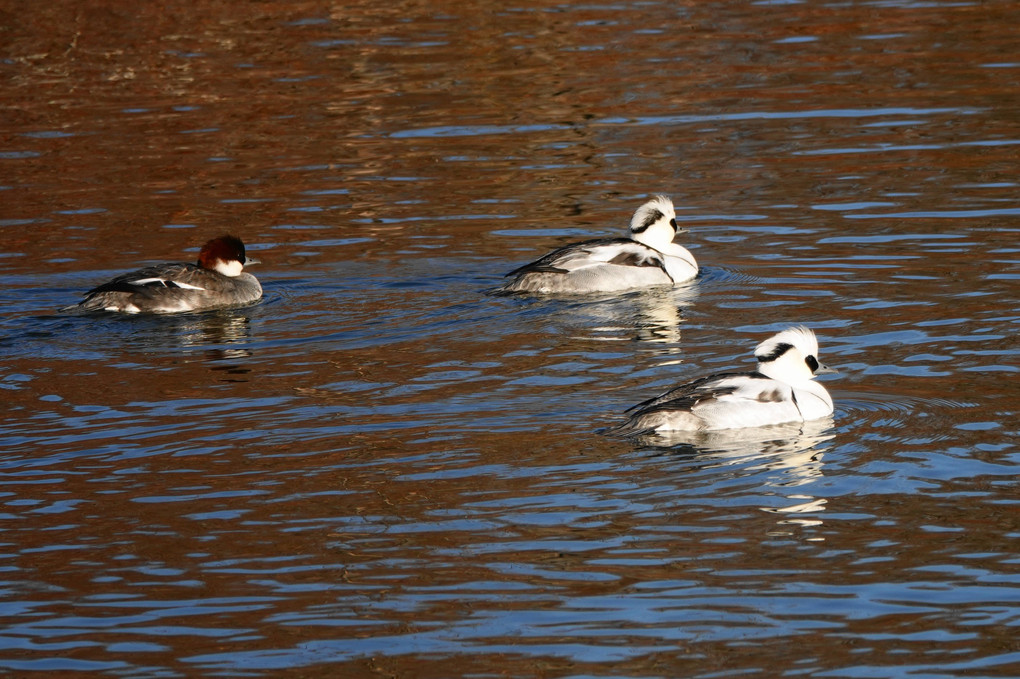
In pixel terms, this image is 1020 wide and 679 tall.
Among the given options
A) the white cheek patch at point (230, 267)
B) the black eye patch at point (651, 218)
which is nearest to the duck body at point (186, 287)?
the white cheek patch at point (230, 267)

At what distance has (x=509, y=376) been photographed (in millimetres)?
11727

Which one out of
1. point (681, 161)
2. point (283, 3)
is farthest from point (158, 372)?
point (283, 3)

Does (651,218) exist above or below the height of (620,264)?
above

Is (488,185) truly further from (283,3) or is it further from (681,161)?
(283,3)

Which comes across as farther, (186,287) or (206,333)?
(186,287)

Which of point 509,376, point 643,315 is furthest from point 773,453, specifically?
point 643,315

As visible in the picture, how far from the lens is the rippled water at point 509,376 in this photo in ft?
25.0

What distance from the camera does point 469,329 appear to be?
1347 cm

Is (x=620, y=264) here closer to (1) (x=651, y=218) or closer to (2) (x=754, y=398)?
(1) (x=651, y=218)

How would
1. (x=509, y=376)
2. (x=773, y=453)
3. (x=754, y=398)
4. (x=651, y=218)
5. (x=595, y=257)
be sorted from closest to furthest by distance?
(x=773, y=453), (x=754, y=398), (x=509, y=376), (x=595, y=257), (x=651, y=218)

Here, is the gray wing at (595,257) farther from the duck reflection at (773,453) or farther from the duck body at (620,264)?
the duck reflection at (773,453)

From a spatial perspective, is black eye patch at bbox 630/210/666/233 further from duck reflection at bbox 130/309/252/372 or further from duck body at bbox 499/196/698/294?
duck reflection at bbox 130/309/252/372

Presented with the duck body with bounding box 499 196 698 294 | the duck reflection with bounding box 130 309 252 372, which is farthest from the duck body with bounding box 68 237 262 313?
the duck body with bounding box 499 196 698 294

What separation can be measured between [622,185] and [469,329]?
21.9 feet
